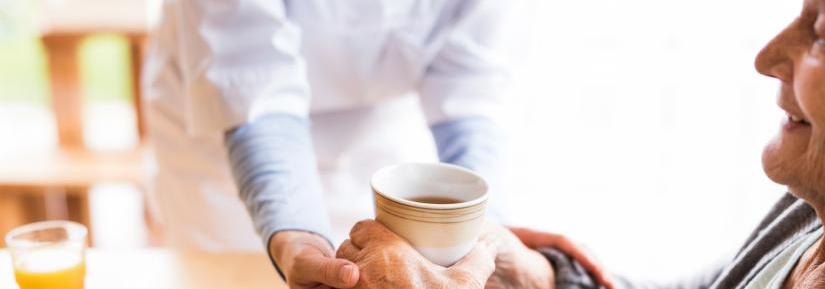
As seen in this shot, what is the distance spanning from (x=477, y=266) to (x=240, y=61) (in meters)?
0.57

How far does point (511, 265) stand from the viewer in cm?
106

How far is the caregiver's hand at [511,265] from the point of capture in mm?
1055

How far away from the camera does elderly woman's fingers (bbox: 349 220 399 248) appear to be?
35.2 inches

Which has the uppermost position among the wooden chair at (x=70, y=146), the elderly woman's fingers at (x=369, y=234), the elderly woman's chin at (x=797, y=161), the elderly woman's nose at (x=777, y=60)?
the elderly woman's nose at (x=777, y=60)

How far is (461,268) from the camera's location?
0.90 m

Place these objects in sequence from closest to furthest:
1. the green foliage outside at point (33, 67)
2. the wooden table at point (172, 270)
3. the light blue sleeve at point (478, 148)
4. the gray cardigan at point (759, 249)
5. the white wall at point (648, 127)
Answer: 1. the gray cardigan at point (759, 249)
2. the wooden table at point (172, 270)
3. the light blue sleeve at point (478, 148)
4. the white wall at point (648, 127)
5. the green foliage outside at point (33, 67)

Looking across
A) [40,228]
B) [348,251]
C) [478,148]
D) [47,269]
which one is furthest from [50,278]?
[478,148]

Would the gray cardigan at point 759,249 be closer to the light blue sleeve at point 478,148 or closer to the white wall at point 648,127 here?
the light blue sleeve at point 478,148

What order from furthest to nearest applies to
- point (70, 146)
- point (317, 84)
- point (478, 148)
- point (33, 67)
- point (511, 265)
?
point (33, 67), point (70, 146), point (317, 84), point (478, 148), point (511, 265)

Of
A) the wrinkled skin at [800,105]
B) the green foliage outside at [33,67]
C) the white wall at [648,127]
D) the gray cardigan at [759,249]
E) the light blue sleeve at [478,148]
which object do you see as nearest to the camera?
the wrinkled skin at [800,105]

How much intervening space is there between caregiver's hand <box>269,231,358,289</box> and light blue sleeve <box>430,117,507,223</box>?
1.10 feet

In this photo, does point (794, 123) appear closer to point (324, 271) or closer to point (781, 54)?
point (781, 54)

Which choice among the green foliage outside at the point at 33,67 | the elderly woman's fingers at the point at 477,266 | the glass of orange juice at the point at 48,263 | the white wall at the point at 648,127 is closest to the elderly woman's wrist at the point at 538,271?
the elderly woman's fingers at the point at 477,266

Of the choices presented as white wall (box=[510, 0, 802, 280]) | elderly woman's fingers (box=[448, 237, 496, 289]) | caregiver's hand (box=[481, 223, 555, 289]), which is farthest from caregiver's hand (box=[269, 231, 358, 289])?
white wall (box=[510, 0, 802, 280])
